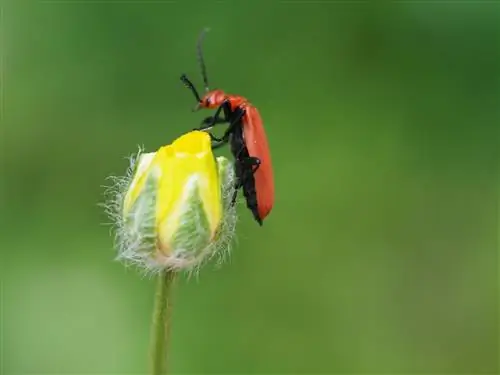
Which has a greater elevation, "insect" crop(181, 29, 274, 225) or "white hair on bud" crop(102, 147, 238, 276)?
"insect" crop(181, 29, 274, 225)

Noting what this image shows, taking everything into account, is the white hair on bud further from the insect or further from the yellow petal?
the insect

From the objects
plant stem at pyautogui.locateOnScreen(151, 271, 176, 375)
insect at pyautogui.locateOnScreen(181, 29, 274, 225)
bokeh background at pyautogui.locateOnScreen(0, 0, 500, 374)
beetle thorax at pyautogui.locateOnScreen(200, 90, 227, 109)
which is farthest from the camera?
bokeh background at pyautogui.locateOnScreen(0, 0, 500, 374)

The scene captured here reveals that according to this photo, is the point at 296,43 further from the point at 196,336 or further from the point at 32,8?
the point at 196,336

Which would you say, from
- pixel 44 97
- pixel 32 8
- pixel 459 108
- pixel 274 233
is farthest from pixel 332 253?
pixel 32 8

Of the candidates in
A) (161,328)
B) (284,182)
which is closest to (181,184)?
(161,328)

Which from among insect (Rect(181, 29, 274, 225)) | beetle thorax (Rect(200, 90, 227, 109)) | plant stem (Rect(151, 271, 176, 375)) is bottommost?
plant stem (Rect(151, 271, 176, 375))

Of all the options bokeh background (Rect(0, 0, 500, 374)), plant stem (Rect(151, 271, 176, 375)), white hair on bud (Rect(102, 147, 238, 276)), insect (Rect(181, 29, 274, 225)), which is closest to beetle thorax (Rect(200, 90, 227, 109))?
insect (Rect(181, 29, 274, 225))

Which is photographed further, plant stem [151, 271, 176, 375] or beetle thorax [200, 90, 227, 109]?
beetle thorax [200, 90, 227, 109]
